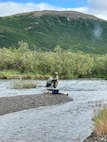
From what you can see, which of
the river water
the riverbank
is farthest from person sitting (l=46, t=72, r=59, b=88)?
the riverbank

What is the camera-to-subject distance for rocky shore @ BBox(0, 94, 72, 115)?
41.0m

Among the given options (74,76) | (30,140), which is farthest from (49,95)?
(74,76)

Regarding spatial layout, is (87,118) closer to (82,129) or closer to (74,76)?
(82,129)

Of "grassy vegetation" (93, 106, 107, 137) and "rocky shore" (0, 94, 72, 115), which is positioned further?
"rocky shore" (0, 94, 72, 115)

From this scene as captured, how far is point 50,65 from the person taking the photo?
145125 mm

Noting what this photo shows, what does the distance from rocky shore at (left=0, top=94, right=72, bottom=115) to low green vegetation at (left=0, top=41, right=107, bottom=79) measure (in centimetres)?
8523

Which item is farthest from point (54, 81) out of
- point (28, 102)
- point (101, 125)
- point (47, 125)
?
point (101, 125)

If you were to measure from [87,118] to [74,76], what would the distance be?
10662 cm

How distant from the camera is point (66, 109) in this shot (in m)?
41.2

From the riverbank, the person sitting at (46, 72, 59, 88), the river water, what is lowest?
the river water

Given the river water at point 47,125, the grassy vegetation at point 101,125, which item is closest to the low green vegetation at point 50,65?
the river water at point 47,125

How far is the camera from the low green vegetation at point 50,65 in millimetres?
140375

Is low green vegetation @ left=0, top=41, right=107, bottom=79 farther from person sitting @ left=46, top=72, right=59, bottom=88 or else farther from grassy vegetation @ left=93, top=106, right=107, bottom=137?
grassy vegetation @ left=93, top=106, right=107, bottom=137

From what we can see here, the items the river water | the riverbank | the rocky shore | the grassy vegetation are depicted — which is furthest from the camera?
the rocky shore
